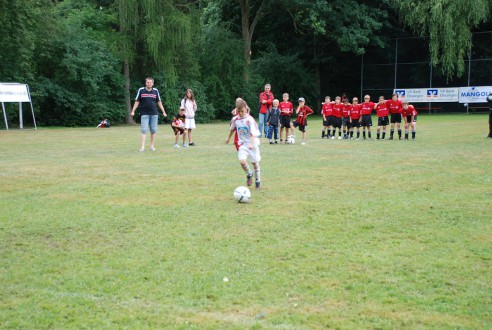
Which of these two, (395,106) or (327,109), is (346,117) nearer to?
(327,109)

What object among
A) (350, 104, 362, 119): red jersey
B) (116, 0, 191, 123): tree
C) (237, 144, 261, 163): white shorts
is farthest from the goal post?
(237, 144, 261, 163): white shorts

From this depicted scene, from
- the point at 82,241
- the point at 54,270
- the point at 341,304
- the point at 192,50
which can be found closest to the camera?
the point at 341,304

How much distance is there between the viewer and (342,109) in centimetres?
2338

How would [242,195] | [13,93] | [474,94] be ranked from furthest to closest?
[474,94], [13,93], [242,195]

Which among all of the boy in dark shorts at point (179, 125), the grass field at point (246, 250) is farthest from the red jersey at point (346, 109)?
the grass field at point (246, 250)

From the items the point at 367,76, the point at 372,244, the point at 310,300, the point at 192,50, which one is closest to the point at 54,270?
the point at 310,300

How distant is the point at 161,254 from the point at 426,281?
9.28 ft

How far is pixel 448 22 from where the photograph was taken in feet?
134

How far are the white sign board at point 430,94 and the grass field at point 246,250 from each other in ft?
118

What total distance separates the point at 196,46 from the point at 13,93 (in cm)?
1682

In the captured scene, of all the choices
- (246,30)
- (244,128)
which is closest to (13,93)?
(244,128)

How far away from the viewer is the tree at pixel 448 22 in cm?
4069

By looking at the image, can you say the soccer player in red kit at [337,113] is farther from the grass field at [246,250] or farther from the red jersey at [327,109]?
the grass field at [246,250]

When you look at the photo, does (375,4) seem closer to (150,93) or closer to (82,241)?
(150,93)
